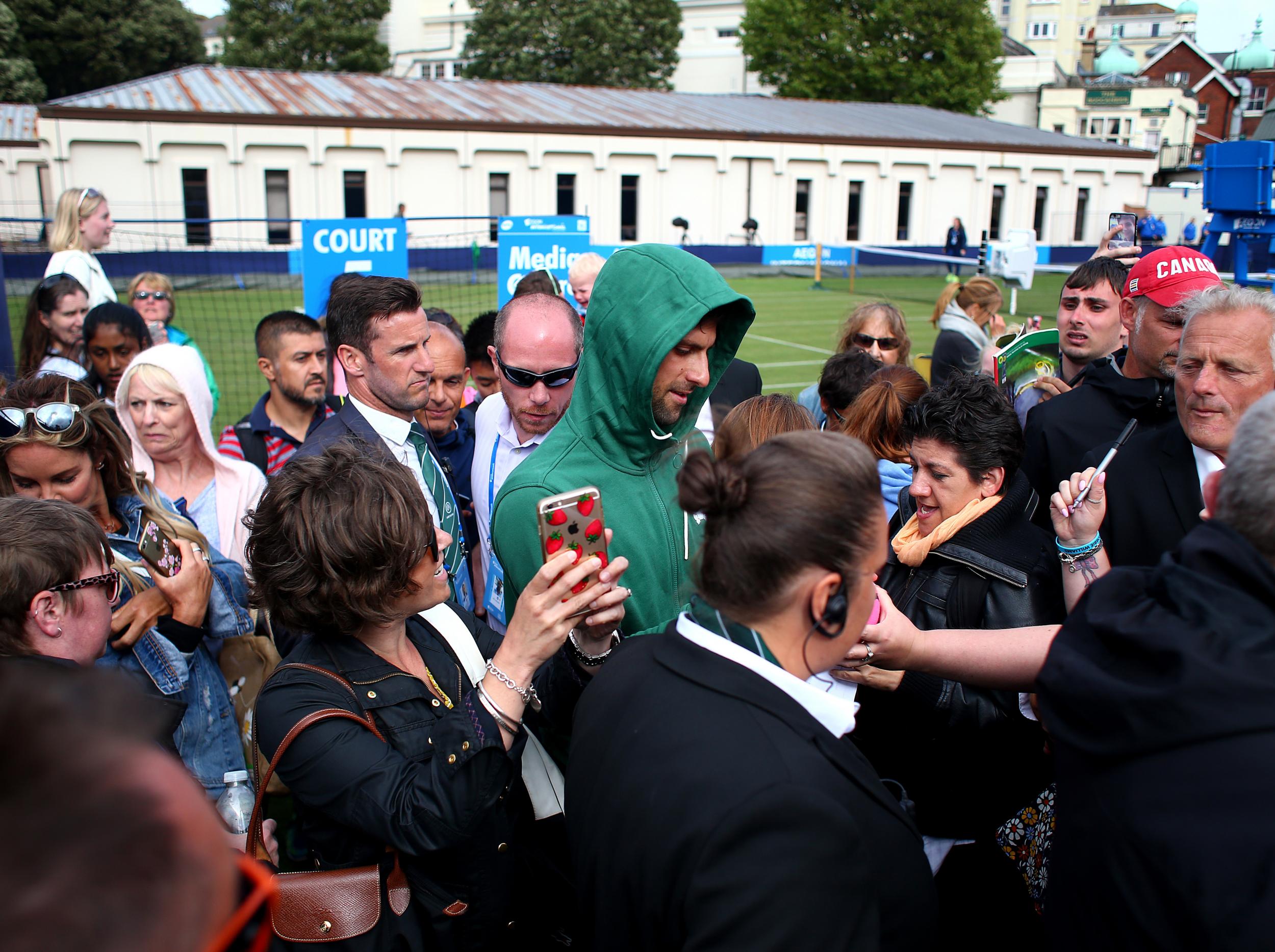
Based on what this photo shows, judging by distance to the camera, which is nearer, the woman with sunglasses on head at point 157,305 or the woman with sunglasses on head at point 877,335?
the woman with sunglasses on head at point 877,335

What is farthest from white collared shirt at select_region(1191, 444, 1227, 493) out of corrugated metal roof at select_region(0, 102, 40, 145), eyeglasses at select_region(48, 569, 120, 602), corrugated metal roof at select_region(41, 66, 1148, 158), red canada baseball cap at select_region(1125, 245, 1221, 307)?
corrugated metal roof at select_region(0, 102, 40, 145)

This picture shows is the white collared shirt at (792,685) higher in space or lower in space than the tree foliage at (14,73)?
lower

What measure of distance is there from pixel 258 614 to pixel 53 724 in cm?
314

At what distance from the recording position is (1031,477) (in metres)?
4.05

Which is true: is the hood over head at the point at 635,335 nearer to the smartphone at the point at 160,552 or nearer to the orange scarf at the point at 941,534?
the orange scarf at the point at 941,534

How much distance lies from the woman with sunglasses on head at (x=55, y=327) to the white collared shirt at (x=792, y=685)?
17.8ft

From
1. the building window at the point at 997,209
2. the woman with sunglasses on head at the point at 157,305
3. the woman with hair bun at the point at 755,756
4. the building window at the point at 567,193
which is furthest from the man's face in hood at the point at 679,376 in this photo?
the building window at the point at 997,209

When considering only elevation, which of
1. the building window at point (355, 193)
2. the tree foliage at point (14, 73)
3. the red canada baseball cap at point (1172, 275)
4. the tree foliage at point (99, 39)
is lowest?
the red canada baseball cap at point (1172, 275)

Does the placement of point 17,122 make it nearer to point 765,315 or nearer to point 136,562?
point 765,315

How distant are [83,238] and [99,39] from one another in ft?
164

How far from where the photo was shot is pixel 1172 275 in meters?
3.84

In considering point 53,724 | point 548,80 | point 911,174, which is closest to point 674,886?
point 53,724

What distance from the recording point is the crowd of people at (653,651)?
141 centimetres

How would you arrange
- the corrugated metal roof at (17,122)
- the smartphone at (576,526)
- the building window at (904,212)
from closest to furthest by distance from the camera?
the smartphone at (576,526) < the corrugated metal roof at (17,122) < the building window at (904,212)
